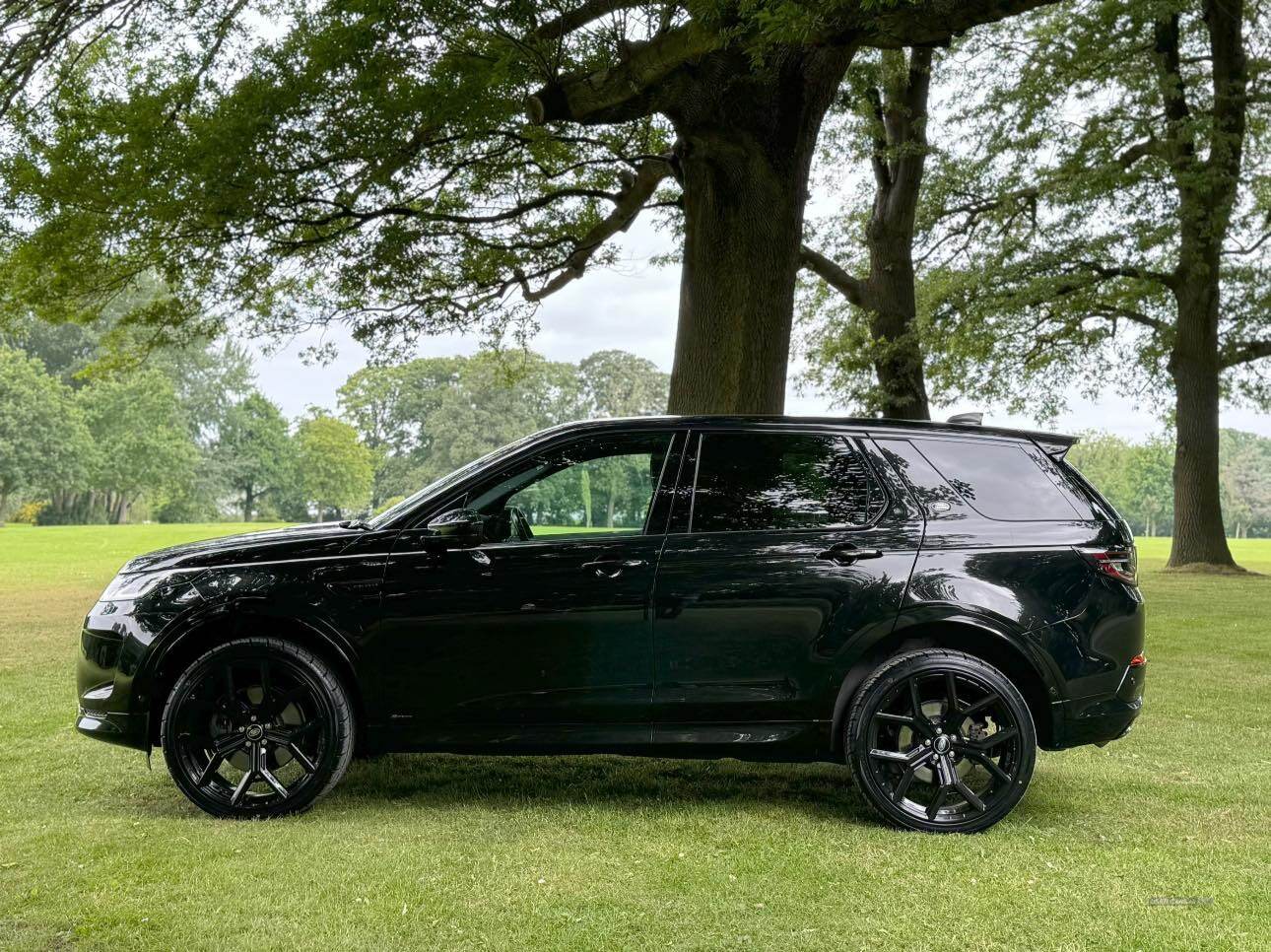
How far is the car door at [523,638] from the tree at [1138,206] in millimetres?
18419

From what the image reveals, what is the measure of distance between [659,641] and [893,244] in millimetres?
17068

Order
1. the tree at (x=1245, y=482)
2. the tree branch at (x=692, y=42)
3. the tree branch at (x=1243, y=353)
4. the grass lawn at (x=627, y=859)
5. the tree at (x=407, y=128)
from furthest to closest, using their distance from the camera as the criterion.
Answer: the tree at (x=1245, y=482)
the tree branch at (x=1243, y=353)
the tree at (x=407, y=128)
the tree branch at (x=692, y=42)
the grass lawn at (x=627, y=859)

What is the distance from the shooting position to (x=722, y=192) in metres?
10.5

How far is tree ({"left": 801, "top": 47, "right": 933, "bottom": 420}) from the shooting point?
63.4 ft

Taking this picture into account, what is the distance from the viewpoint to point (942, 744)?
484 cm

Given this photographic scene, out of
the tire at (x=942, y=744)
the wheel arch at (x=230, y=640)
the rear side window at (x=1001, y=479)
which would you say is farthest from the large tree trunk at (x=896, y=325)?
the wheel arch at (x=230, y=640)

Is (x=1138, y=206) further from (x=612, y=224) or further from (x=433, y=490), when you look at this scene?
(x=433, y=490)

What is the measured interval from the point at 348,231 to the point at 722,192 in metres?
5.39

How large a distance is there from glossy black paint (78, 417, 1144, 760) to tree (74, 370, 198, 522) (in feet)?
188

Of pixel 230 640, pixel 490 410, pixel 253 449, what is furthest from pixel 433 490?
pixel 253 449

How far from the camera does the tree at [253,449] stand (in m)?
71.6

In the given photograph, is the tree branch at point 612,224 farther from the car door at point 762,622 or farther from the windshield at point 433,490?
the car door at point 762,622

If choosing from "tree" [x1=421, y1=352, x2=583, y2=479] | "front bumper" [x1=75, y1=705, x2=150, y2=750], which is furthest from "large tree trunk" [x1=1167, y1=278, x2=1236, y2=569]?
A: "tree" [x1=421, y1=352, x2=583, y2=479]

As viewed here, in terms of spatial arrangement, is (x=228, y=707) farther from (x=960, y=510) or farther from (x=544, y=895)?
(x=960, y=510)
